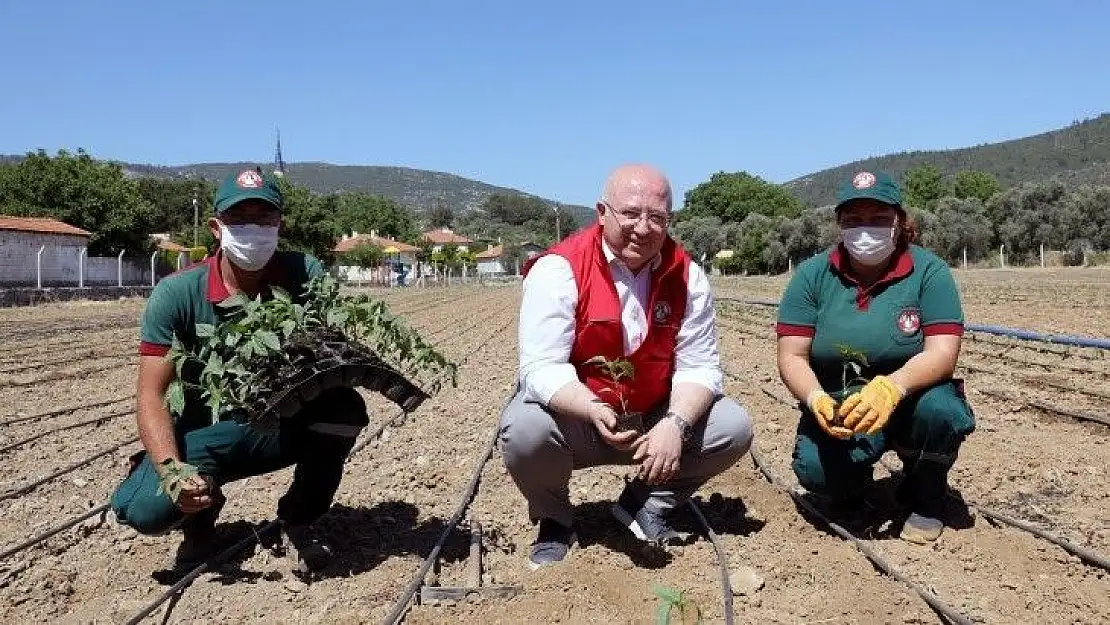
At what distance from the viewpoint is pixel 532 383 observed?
333cm

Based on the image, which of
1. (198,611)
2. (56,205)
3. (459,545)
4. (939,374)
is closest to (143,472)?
(198,611)

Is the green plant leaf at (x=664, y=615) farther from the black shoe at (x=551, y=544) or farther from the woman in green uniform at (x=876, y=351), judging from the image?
the woman in green uniform at (x=876, y=351)

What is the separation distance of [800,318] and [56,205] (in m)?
47.9

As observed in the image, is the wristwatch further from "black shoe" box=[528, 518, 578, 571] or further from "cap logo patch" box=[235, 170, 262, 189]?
"cap logo patch" box=[235, 170, 262, 189]

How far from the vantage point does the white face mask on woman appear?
3.66 metres

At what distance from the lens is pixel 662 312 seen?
3.46 m

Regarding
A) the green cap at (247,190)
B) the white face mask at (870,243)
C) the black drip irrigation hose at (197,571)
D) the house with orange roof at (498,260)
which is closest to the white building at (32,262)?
the black drip irrigation hose at (197,571)

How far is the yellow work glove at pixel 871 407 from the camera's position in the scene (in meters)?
3.35

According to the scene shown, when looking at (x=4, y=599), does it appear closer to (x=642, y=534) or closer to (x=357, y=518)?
(x=357, y=518)

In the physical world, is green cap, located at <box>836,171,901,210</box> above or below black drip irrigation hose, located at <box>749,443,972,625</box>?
above

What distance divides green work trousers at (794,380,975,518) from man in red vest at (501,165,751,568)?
0.40 m

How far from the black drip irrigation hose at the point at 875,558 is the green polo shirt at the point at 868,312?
20.9 inches

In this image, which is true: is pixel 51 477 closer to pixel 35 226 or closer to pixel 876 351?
pixel 876 351

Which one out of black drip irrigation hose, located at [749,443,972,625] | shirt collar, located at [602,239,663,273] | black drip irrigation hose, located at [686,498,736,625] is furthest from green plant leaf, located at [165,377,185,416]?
black drip irrigation hose, located at [749,443,972,625]
